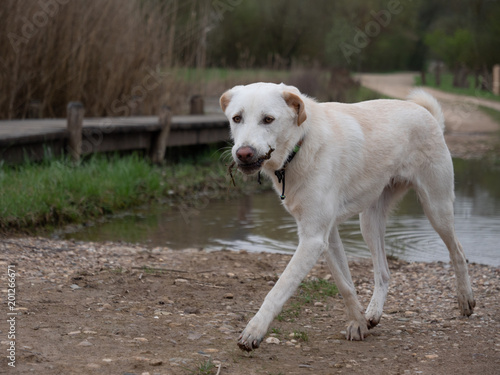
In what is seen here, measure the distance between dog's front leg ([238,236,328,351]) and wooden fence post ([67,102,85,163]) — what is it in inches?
233

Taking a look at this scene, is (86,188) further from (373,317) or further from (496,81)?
(496,81)

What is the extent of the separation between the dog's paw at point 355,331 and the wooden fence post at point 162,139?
7182 mm

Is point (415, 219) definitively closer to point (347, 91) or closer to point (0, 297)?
point (0, 297)

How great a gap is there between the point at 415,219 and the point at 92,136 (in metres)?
4.60

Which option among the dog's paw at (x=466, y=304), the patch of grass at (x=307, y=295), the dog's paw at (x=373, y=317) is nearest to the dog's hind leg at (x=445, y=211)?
the dog's paw at (x=466, y=304)

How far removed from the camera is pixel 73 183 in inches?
314

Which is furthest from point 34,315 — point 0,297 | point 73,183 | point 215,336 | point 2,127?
point 2,127

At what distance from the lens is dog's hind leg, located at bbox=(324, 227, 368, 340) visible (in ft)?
13.5

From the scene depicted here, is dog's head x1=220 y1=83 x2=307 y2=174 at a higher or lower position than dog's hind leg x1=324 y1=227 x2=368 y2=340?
higher

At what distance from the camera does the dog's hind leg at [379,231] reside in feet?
14.9

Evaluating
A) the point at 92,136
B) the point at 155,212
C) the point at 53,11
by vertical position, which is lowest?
the point at 155,212

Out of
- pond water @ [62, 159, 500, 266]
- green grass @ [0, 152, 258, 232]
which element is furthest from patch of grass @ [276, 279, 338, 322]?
green grass @ [0, 152, 258, 232]

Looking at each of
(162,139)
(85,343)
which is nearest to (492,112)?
(162,139)

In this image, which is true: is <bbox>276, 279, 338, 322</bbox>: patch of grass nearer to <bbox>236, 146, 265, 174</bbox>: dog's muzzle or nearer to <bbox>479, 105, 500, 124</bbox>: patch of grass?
<bbox>236, 146, 265, 174</bbox>: dog's muzzle
